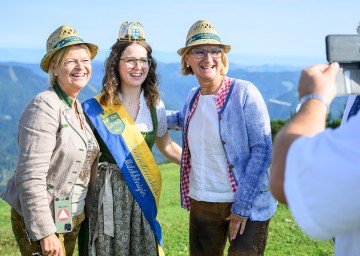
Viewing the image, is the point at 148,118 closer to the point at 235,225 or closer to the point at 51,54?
the point at 51,54

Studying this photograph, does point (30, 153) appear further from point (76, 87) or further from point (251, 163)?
A: point (251, 163)

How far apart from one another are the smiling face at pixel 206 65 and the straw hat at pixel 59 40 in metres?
0.92

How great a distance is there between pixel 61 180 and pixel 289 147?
2447 millimetres

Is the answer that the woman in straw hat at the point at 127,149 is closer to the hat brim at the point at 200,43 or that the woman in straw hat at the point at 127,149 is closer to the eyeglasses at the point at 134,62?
the eyeglasses at the point at 134,62

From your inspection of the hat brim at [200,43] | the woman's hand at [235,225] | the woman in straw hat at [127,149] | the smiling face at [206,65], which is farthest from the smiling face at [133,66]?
the woman's hand at [235,225]

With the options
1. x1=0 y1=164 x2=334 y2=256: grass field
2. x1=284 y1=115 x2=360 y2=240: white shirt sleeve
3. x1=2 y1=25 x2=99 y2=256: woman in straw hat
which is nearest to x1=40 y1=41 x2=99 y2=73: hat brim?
x1=2 y1=25 x2=99 y2=256: woman in straw hat

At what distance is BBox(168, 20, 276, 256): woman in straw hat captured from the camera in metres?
4.04

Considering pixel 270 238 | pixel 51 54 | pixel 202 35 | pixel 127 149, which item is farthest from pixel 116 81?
pixel 270 238

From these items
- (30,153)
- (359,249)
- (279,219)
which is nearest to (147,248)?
(30,153)

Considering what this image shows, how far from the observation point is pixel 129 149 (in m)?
4.34

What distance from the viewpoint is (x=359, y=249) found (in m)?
1.79

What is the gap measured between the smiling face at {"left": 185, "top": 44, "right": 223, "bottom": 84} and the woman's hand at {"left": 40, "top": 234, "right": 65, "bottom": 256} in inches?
64.7

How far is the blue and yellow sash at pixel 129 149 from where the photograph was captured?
4.28m

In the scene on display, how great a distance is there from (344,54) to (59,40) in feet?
8.39
